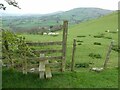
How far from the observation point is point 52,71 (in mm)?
18719

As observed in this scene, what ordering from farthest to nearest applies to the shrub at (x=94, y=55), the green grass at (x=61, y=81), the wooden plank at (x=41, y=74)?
1. the shrub at (x=94, y=55)
2. the wooden plank at (x=41, y=74)
3. the green grass at (x=61, y=81)

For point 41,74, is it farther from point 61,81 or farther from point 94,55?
point 94,55

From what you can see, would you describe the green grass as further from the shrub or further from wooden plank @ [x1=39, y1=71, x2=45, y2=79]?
the shrub

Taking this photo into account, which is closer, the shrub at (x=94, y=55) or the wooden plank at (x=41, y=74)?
the wooden plank at (x=41, y=74)

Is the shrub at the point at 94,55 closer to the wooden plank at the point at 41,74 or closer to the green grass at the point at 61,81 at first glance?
the green grass at the point at 61,81

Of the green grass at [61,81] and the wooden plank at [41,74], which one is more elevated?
the wooden plank at [41,74]

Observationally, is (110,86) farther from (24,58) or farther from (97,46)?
(97,46)

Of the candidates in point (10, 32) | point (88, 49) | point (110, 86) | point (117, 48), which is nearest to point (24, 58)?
point (10, 32)

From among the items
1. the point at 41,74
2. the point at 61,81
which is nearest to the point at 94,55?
the point at 61,81

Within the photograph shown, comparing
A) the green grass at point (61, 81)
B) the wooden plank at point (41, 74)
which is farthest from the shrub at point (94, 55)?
the wooden plank at point (41, 74)

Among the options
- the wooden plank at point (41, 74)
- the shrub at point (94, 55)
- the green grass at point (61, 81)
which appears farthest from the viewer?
the shrub at point (94, 55)

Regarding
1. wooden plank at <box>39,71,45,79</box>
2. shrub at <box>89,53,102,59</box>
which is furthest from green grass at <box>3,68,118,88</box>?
shrub at <box>89,53,102,59</box>

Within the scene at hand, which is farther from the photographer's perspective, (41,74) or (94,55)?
(94,55)

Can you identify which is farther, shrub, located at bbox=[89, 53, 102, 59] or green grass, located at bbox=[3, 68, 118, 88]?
shrub, located at bbox=[89, 53, 102, 59]
